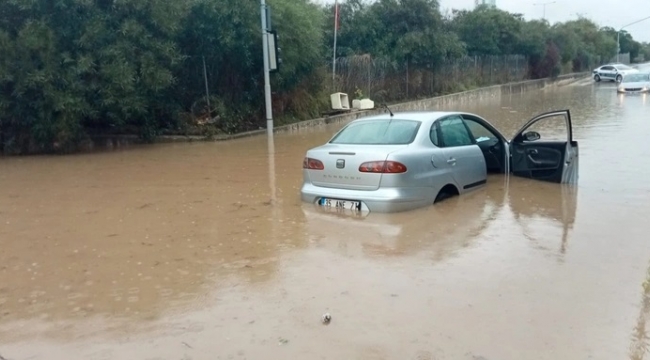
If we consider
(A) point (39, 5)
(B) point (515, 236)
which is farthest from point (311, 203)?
(A) point (39, 5)

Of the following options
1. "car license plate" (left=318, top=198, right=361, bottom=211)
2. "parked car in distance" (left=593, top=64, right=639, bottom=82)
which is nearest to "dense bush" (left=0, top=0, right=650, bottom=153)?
"car license plate" (left=318, top=198, right=361, bottom=211)

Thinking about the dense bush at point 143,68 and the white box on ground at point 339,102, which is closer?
the dense bush at point 143,68

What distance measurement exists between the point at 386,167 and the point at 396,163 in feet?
0.42

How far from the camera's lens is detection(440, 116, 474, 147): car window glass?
928cm

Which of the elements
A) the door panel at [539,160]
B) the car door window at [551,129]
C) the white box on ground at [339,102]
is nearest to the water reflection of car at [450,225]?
the door panel at [539,160]

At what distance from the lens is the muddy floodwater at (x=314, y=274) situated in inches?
190

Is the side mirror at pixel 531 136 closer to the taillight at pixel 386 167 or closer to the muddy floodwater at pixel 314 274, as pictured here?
the muddy floodwater at pixel 314 274

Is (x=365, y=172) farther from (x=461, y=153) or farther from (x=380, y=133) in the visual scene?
(x=461, y=153)

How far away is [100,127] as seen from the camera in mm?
18469

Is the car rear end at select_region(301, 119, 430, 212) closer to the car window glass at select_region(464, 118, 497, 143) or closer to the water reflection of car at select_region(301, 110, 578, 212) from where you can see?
the water reflection of car at select_region(301, 110, 578, 212)

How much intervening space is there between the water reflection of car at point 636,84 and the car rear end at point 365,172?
3448 cm

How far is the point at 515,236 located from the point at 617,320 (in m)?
2.68

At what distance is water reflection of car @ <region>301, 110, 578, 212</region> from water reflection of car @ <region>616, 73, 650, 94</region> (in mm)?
32072

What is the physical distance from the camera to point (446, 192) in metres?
9.30
